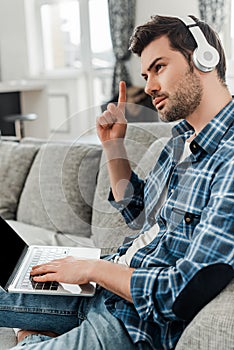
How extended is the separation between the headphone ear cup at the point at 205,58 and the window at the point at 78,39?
14.4ft

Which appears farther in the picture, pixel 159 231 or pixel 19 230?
pixel 19 230

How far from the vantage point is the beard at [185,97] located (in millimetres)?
1118

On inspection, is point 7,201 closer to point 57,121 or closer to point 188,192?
point 188,192

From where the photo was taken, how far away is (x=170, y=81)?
113 cm

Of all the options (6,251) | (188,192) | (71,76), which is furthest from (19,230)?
(71,76)

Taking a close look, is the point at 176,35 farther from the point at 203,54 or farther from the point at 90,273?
the point at 90,273

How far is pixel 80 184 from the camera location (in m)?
1.96

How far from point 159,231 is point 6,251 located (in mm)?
424

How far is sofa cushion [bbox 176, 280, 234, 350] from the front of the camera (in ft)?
3.02

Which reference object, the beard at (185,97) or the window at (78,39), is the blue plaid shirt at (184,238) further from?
the window at (78,39)

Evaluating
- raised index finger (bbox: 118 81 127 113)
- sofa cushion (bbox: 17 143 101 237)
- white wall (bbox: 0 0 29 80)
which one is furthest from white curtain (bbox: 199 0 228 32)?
raised index finger (bbox: 118 81 127 113)

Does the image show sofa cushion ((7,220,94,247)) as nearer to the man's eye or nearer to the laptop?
the laptop

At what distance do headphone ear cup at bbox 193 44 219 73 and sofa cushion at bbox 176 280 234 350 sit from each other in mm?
454

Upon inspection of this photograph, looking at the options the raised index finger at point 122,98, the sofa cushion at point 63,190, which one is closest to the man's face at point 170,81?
the raised index finger at point 122,98
